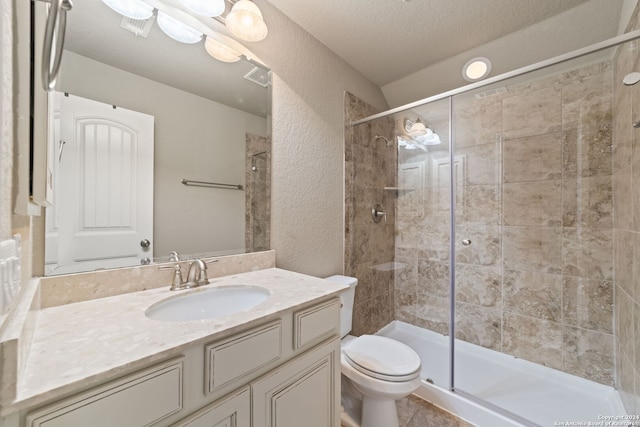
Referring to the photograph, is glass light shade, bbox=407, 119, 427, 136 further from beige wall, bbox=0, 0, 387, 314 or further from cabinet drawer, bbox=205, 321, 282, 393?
cabinet drawer, bbox=205, 321, 282, 393

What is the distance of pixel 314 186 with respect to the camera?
1656 millimetres

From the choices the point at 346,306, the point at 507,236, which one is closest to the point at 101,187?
the point at 346,306

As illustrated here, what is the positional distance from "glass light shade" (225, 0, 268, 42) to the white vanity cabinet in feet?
4.19

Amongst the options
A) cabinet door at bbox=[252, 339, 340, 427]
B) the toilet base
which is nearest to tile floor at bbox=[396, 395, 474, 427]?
the toilet base

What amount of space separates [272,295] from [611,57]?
2335 mm

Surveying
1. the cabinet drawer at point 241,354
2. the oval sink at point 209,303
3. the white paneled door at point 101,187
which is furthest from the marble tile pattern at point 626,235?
the white paneled door at point 101,187

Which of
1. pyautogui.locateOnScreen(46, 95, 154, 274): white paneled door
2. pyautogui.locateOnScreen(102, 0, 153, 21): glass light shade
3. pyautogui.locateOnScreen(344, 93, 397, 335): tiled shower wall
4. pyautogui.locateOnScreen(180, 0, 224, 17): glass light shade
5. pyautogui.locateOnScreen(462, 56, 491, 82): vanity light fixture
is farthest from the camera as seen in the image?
pyautogui.locateOnScreen(344, 93, 397, 335): tiled shower wall

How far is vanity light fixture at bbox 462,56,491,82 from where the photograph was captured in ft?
5.82

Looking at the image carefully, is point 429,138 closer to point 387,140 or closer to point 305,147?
point 387,140

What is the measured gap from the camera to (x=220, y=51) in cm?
125

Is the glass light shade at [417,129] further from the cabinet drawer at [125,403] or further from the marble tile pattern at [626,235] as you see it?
the cabinet drawer at [125,403]

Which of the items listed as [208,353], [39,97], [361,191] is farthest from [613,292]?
Result: [39,97]

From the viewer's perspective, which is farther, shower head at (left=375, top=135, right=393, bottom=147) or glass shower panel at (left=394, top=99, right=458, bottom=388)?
shower head at (left=375, top=135, right=393, bottom=147)

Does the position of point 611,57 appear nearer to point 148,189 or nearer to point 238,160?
point 238,160
